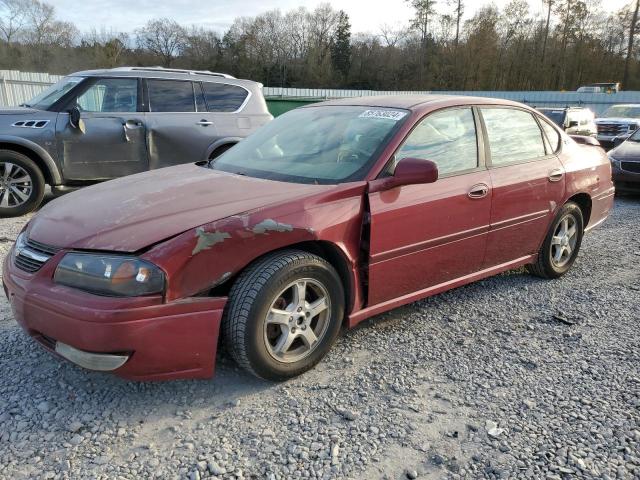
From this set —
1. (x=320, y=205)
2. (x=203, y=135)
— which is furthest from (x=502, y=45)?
(x=320, y=205)

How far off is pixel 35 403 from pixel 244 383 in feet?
3.44

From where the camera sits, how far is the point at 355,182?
120 inches

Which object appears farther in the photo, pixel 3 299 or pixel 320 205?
pixel 3 299

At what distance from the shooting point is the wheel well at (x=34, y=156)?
20.4 ft

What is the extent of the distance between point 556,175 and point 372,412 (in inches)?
111

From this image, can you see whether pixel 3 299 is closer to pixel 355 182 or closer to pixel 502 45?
pixel 355 182

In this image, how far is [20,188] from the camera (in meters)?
6.32

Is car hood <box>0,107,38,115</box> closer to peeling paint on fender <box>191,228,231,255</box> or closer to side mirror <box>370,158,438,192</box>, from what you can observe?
peeling paint on fender <box>191,228,231,255</box>

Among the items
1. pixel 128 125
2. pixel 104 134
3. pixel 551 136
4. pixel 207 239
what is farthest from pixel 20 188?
pixel 551 136

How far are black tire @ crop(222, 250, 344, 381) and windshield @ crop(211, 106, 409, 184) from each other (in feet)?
1.99

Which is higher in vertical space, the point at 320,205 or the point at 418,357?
the point at 320,205

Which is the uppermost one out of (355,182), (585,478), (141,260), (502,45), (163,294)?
(502,45)

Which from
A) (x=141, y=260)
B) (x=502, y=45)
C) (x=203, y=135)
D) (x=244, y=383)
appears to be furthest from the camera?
(x=502, y=45)

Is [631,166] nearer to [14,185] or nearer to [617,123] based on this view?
[617,123]
